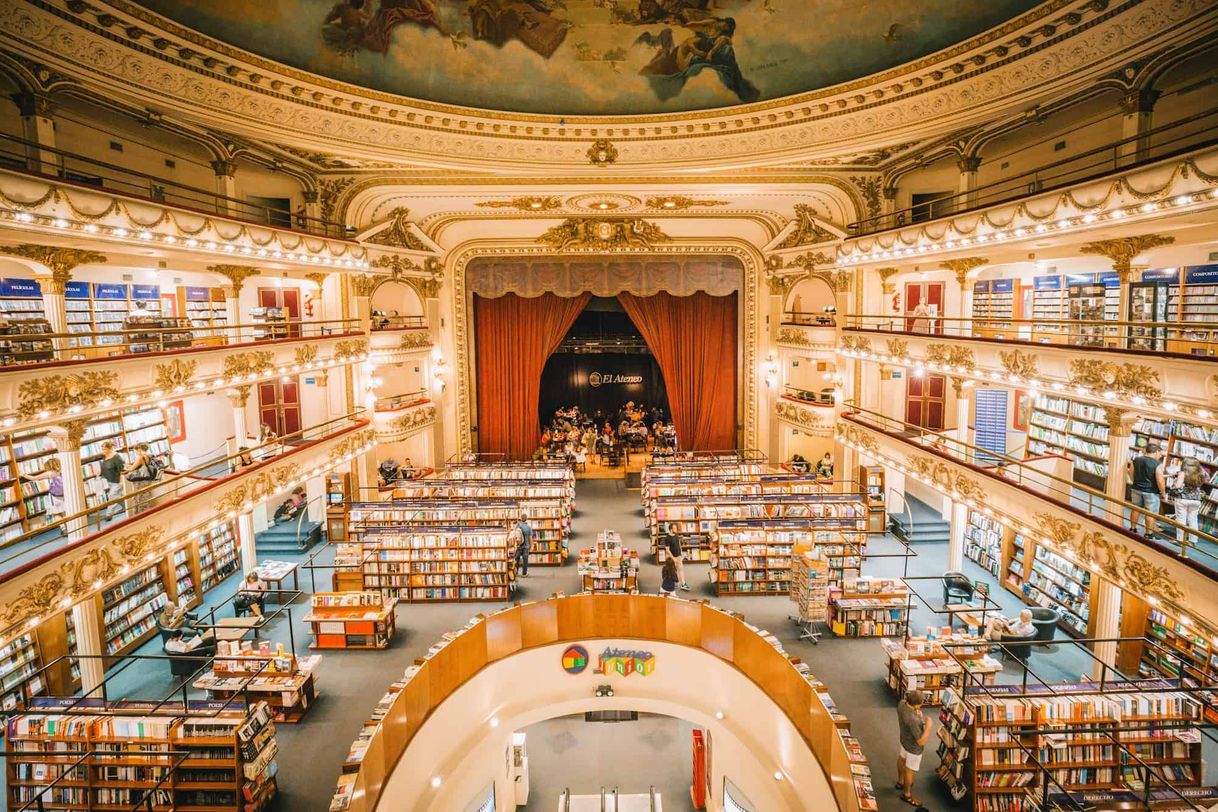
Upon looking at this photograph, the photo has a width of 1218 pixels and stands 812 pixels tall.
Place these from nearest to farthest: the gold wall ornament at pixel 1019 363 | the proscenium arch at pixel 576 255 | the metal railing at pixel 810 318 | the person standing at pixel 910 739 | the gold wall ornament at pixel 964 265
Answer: the person standing at pixel 910 739
the gold wall ornament at pixel 1019 363
the gold wall ornament at pixel 964 265
the metal railing at pixel 810 318
the proscenium arch at pixel 576 255

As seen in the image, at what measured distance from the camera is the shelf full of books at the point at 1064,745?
6773mm

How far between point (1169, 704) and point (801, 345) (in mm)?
11021

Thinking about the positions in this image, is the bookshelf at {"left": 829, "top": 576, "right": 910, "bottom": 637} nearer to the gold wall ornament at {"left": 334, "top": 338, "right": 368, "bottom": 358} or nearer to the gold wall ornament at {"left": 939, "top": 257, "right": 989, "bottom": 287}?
the gold wall ornament at {"left": 939, "top": 257, "right": 989, "bottom": 287}

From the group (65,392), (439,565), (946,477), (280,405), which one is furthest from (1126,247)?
(280,405)

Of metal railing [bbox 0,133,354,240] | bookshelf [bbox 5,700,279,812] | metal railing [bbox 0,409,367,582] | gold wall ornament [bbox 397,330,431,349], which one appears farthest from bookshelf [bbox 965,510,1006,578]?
metal railing [bbox 0,133,354,240]

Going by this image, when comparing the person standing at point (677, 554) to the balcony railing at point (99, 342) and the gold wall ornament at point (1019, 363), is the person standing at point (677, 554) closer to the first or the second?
the gold wall ornament at point (1019, 363)

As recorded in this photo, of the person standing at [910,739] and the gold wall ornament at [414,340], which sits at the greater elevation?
the gold wall ornament at [414,340]

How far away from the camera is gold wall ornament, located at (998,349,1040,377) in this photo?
924 centimetres

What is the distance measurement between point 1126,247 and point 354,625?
1222cm

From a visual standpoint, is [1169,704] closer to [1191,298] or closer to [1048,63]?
[1191,298]

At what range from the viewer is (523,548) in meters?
12.3

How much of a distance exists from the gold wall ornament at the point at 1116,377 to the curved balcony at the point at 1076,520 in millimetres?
1276

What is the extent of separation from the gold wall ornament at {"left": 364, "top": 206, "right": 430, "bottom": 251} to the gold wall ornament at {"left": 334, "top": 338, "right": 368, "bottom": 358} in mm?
2575

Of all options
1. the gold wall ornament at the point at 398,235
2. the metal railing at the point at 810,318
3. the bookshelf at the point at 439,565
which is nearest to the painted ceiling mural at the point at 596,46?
the gold wall ornament at the point at 398,235
